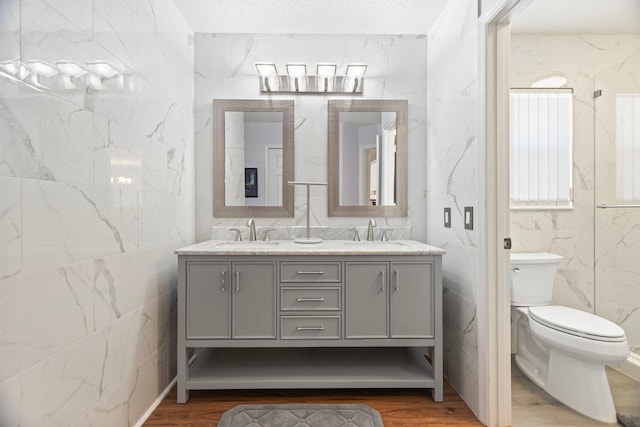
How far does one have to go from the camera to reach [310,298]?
1.74 m

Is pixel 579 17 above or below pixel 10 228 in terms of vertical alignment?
above

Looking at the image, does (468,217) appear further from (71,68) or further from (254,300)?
(71,68)

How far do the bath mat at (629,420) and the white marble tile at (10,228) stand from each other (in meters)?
2.62

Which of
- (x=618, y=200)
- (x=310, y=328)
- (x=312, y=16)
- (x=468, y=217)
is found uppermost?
(x=312, y=16)

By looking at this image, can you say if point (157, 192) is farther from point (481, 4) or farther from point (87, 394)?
point (481, 4)

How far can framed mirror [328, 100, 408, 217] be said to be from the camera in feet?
7.59

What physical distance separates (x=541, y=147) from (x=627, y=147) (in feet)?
1.74

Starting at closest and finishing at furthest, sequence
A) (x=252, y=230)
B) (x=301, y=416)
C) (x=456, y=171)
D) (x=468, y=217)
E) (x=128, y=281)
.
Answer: (x=128, y=281) → (x=301, y=416) → (x=468, y=217) → (x=456, y=171) → (x=252, y=230)

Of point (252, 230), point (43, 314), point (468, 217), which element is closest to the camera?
point (43, 314)

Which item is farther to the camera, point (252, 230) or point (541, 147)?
point (541, 147)

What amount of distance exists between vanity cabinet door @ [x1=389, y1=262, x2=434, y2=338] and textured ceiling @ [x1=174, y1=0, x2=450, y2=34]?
5.22ft

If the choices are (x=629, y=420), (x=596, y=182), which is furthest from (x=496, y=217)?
(x=596, y=182)

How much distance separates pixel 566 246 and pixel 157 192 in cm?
272

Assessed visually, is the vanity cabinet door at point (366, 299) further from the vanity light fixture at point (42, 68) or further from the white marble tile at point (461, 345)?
the vanity light fixture at point (42, 68)
